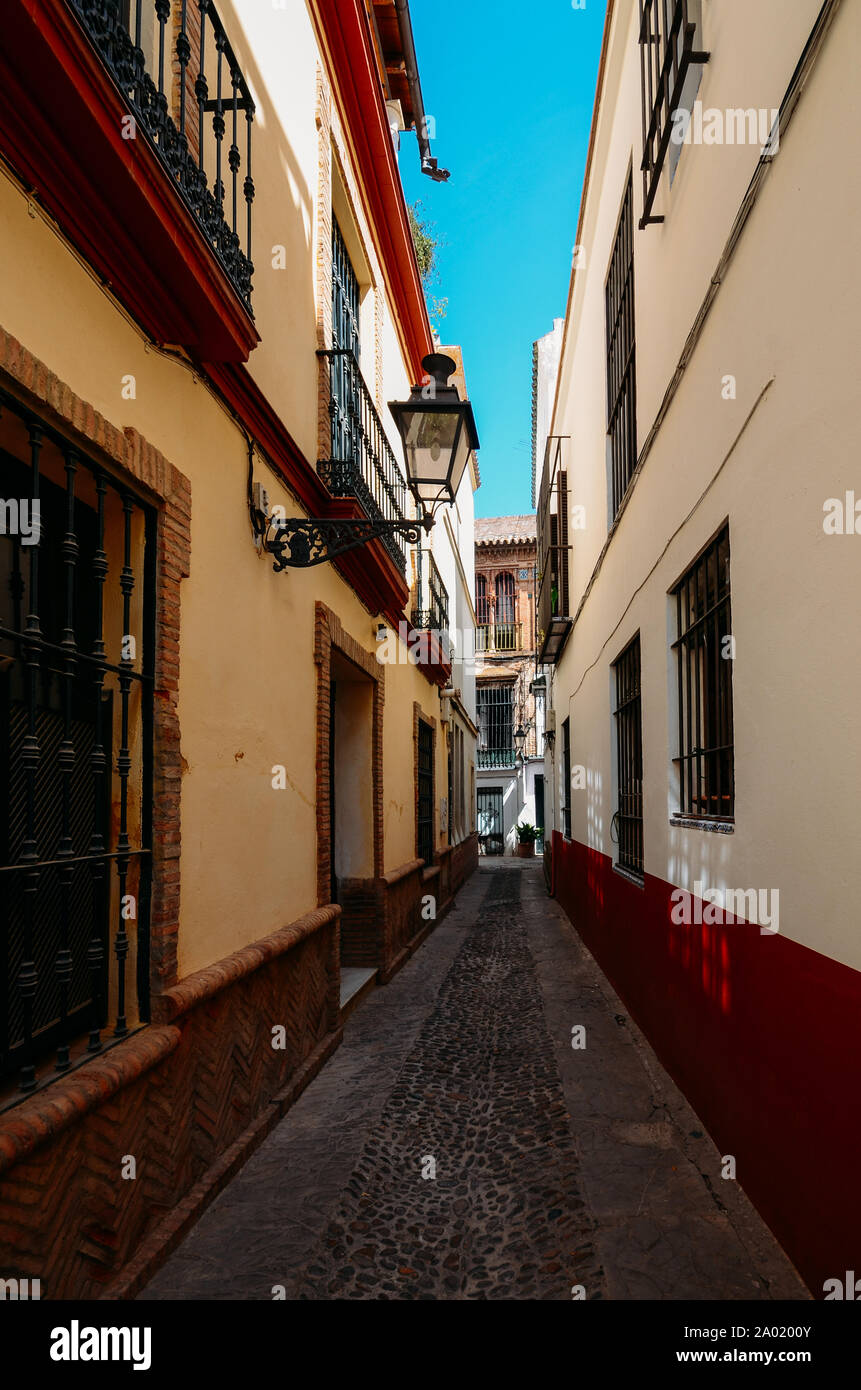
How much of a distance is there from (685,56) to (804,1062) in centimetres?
403

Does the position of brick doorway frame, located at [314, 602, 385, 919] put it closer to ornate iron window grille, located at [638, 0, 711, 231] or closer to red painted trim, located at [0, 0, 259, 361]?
red painted trim, located at [0, 0, 259, 361]

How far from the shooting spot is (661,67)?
15.5 ft

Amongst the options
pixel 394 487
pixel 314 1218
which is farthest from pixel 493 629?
pixel 314 1218

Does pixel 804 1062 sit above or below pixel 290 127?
below

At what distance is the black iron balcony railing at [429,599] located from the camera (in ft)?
37.0

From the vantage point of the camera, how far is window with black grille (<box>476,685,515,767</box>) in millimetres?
27766

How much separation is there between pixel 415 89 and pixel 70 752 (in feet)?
29.6

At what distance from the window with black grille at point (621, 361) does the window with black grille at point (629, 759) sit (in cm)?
127

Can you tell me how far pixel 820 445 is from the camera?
2.52 meters

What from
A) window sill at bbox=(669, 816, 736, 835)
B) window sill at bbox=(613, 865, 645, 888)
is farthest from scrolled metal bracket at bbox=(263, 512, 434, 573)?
window sill at bbox=(613, 865, 645, 888)

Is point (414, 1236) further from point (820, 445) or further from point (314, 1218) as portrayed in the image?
point (820, 445)

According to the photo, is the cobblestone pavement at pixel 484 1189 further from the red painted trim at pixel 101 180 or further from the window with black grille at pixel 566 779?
the window with black grille at pixel 566 779

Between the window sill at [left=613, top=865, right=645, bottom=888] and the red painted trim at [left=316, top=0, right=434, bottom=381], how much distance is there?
234 inches

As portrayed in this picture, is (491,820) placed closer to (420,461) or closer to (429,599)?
Result: (429,599)
